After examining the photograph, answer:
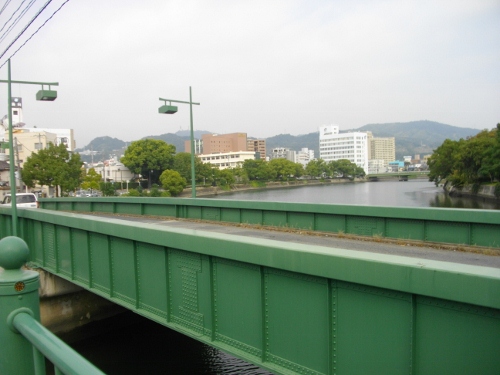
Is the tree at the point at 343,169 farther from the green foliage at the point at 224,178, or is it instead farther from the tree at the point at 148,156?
the tree at the point at 148,156

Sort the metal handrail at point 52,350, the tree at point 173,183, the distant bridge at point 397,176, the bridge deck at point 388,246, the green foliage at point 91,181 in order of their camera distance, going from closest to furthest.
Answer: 1. the metal handrail at point 52,350
2. the bridge deck at point 388,246
3. the green foliage at point 91,181
4. the tree at point 173,183
5. the distant bridge at point 397,176

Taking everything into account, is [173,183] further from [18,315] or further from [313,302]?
[18,315]

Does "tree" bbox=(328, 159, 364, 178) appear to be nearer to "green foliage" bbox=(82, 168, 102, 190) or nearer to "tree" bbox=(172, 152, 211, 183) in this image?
"tree" bbox=(172, 152, 211, 183)

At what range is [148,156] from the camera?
98312 millimetres

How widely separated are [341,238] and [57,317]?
9.92 meters

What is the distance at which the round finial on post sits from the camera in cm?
295

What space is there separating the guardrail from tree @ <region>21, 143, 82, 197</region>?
178ft

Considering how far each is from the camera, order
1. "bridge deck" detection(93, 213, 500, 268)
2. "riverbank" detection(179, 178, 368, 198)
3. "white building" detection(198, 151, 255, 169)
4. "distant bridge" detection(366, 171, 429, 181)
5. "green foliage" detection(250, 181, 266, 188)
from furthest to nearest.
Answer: "white building" detection(198, 151, 255, 169)
"distant bridge" detection(366, 171, 429, 181)
"green foliage" detection(250, 181, 266, 188)
"riverbank" detection(179, 178, 368, 198)
"bridge deck" detection(93, 213, 500, 268)

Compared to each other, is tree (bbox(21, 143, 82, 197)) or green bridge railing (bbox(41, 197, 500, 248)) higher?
tree (bbox(21, 143, 82, 197))

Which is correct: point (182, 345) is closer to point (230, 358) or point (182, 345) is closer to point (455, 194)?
point (230, 358)

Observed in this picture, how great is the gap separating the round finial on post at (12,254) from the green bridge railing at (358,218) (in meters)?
10.1

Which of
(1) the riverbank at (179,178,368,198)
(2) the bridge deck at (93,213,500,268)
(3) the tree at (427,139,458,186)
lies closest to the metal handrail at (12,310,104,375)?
(2) the bridge deck at (93,213,500,268)

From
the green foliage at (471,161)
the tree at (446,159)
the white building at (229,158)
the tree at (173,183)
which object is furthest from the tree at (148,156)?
the green foliage at (471,161)

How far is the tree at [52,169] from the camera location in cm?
5331
